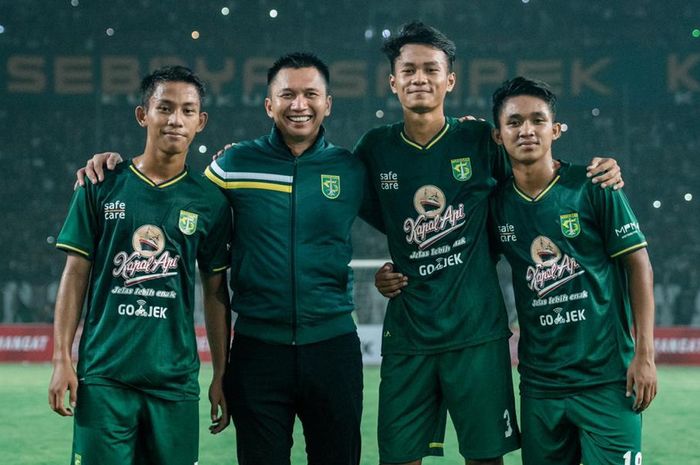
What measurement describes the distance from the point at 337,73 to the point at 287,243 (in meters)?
9.19

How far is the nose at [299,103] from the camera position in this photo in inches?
105

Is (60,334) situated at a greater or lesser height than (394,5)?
lesser

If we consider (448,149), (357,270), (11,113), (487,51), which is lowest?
(357,270)


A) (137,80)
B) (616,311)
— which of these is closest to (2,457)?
(616,311)

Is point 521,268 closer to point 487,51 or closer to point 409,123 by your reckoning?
point 409,123

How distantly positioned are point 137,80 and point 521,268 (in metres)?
9.87

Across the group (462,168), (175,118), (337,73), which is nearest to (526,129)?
(462,168)

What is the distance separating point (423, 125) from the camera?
283cm

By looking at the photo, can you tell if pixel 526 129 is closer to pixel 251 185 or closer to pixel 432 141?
pixel 432 141

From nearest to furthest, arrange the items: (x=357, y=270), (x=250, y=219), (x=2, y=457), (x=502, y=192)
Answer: (x=250, y=219), (x=502, y=192), (x=2, y=457), (x=357, y=270)

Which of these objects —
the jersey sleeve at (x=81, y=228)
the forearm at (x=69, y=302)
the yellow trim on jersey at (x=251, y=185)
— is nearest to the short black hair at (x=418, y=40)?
the yellow trim on jersey at (x=251, y=185)

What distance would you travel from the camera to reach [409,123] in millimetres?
2863

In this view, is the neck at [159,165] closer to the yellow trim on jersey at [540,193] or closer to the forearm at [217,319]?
the forearm at [217,319]

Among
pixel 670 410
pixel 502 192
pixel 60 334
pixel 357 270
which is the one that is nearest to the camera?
pixel 60 334
